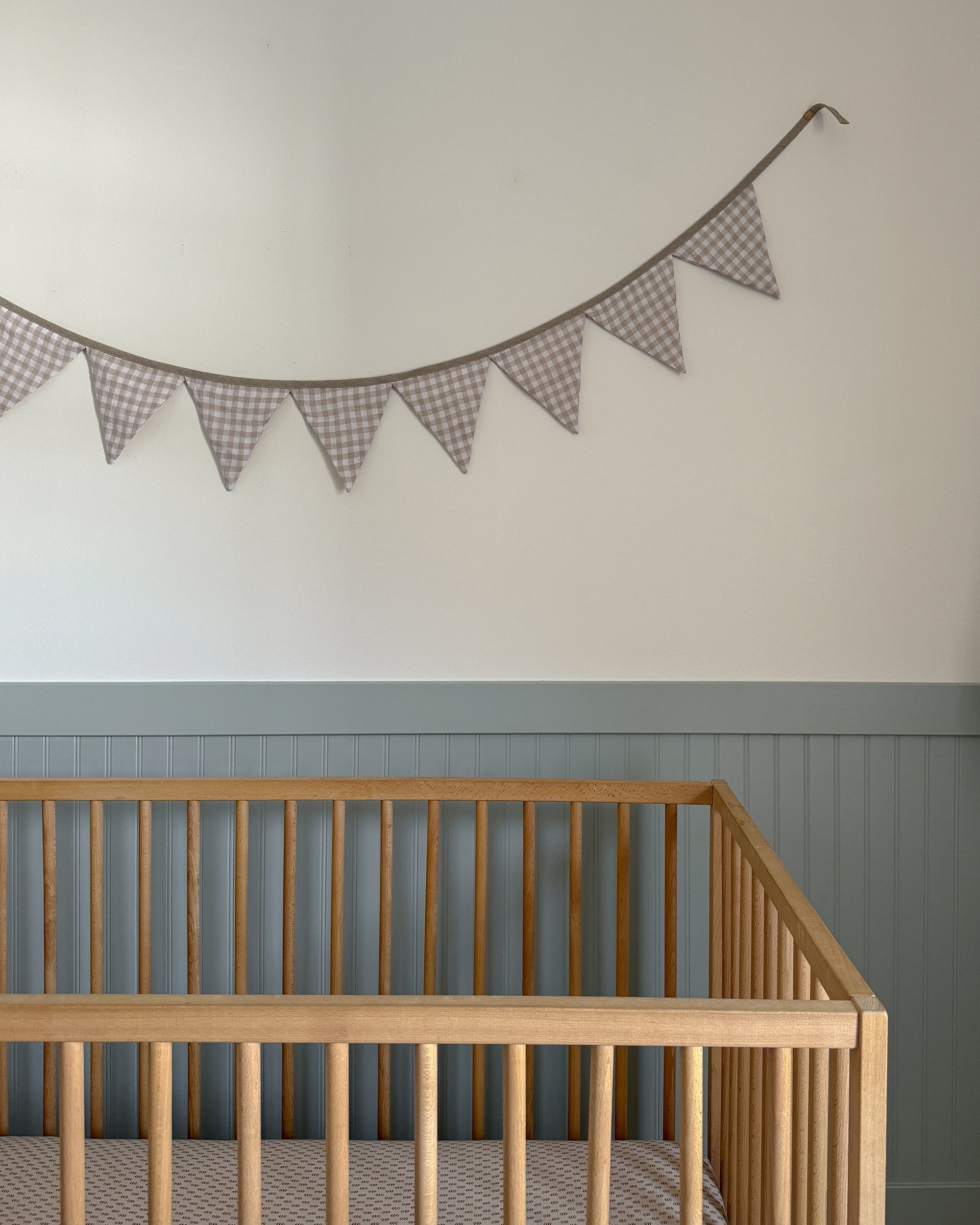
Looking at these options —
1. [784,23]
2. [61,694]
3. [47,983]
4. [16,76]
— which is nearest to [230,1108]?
[47,983]

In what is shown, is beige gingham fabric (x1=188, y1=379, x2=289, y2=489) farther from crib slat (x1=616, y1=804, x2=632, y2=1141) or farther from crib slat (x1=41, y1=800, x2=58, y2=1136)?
crib slat (x1=616, y1=804, x2=632, y2=1141)

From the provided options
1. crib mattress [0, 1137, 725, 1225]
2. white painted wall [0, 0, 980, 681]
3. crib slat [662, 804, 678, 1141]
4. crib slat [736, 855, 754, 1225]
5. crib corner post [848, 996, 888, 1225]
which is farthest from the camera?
white painted wall [0, 0, 980, 681]

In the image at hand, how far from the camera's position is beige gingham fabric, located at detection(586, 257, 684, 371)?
1.54 meters

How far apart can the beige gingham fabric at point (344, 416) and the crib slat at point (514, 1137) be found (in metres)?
0.99

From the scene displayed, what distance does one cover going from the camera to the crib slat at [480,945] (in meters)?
1.46

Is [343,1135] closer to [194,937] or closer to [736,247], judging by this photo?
[194,937]

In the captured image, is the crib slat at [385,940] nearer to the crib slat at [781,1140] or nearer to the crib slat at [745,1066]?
the crib slat at [745,1066]

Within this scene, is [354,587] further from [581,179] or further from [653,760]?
[581,179]

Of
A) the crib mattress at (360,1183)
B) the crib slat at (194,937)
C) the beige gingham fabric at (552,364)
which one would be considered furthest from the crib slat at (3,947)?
the beige gingham fabric at (552,364)

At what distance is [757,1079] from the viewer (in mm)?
992

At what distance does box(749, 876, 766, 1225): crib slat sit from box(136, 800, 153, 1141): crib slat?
861mm

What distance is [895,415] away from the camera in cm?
156

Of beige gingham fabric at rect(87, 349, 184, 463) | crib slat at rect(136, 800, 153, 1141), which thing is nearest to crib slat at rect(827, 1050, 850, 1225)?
crib slat at rect(136, 800, 153, 1141)

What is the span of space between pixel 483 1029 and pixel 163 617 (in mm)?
1003
